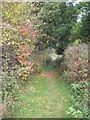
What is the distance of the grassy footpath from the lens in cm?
383

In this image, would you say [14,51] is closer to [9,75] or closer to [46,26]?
[9,75]

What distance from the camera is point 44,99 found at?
4676mm

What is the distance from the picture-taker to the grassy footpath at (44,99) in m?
3.83

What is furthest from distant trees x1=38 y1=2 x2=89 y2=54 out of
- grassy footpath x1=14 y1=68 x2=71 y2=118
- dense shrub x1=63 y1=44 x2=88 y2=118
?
grassy footpath x1=14 y1=68 x2=71 y2=118

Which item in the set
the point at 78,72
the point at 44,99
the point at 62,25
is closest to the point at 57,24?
the point at 62,25

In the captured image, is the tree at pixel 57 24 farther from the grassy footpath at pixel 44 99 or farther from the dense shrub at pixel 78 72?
the grassy footpath at pixel 44 99

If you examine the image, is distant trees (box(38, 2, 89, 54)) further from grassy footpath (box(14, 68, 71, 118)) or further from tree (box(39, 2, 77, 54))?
grassy footpath (box(14, 68, 71, 118))

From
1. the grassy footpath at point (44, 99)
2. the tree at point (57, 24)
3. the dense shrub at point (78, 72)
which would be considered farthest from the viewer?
the tree at point (57, 24)

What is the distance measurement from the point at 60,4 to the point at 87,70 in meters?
3.95

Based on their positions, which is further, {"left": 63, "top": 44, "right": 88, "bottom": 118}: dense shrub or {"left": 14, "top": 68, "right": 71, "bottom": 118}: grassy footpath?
{"left": 63, "top": 44, "right": 88, "bottom": 118}: dense shrub

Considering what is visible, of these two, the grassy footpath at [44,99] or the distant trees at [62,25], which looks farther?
the distant trees at [62,25]

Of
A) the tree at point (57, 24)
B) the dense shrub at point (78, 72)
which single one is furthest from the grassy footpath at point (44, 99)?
the tree at point (57, 24)

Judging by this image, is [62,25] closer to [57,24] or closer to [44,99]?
[57,24]

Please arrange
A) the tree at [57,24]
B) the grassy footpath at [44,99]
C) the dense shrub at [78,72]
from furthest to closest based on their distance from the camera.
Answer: the tree at [57,24] → the dense shrub at [78,72] → the grassy footpath at [44,99]
